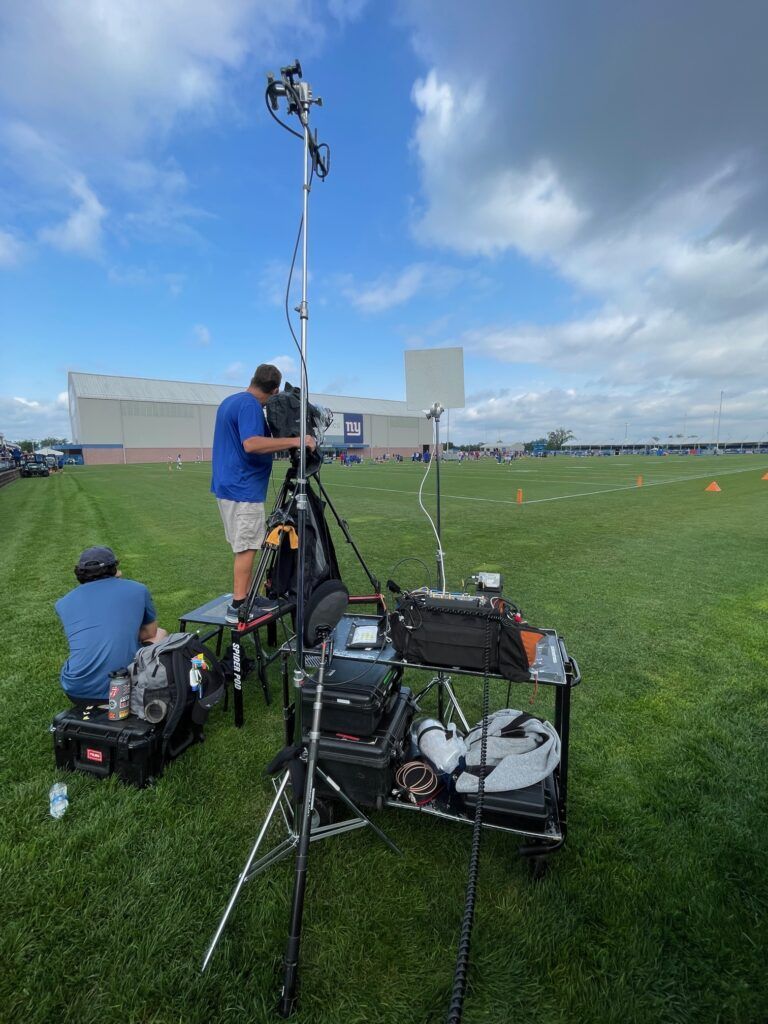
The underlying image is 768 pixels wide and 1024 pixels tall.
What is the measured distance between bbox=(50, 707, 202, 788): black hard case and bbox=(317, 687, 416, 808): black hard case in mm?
1060

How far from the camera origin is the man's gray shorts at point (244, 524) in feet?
12.5

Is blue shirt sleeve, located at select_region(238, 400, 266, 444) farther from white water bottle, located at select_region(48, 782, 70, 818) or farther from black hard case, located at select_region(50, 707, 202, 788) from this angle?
white water bottle, located at select_region(48, 782, 70, 818)

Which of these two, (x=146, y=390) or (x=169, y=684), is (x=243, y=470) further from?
(x=146, y=390)

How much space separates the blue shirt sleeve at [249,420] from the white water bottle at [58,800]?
2388 mm

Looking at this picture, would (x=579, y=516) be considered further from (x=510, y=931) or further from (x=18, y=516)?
(x=18, y=516)

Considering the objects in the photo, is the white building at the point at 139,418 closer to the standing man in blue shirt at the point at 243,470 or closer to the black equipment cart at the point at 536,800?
the standing man in blue shirt at the point at 243,470

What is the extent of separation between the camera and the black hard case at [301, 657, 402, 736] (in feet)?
7.69

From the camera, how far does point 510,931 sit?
1.91 meters

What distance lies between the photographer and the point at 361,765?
230 centimetres

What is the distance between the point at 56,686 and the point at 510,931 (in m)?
3.79

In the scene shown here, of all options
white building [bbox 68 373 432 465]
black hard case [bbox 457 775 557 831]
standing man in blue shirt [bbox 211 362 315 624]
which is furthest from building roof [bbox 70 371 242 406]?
black hard case [bbox 457 775 557 831]

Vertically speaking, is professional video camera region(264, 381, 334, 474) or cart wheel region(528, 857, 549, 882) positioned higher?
professional video camera region(264, 381, 334, 474)

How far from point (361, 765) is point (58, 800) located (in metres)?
1.67

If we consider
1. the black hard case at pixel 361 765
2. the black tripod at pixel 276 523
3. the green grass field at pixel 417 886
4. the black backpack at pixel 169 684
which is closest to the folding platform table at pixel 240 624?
the black tripod at pixel 276 523
